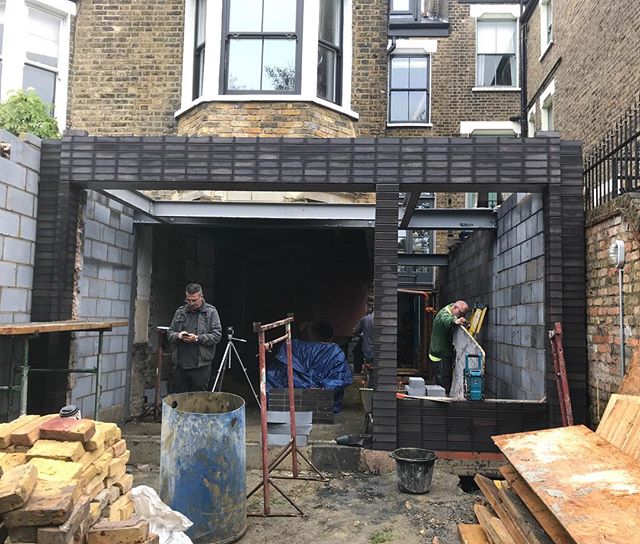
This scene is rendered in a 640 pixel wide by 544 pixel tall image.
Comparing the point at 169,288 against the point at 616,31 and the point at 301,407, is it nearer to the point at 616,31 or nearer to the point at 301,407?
the point at 301,407

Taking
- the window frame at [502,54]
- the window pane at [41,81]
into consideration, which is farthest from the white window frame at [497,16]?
the window pane at [41,81]

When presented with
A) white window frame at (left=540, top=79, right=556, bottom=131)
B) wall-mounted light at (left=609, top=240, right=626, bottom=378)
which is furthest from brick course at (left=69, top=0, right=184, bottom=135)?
white window frame at (left=540, top=79, right=556, bottom=131)

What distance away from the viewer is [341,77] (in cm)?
955

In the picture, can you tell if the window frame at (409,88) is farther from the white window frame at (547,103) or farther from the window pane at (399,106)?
the white window frame at (547,103)

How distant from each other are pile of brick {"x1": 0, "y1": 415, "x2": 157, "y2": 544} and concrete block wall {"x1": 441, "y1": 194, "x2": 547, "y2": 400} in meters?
4.36

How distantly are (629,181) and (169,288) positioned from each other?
261 inches

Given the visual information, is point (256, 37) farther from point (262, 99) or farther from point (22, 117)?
point (22, 117)

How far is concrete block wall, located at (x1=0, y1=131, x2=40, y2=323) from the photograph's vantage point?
17.4 feet

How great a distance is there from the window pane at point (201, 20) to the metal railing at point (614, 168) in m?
6.78

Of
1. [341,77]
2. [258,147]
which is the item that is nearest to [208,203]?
[258,147]

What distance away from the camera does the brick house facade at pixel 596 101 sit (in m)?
4.96

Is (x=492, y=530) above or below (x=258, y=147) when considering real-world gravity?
below

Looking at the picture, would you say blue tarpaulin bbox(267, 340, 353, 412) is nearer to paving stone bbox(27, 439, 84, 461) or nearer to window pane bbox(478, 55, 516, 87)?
paving stone bbox(27, 439, 84, 461)

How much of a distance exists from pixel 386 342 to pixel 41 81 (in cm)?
788
